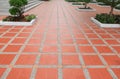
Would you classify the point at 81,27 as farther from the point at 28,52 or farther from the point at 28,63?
the point at 28,63

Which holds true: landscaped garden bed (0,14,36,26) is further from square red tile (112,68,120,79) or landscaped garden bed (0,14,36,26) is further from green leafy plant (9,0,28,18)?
square red tile (112,68,120,79)

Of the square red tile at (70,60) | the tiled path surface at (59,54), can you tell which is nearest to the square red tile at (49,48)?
the tiled path surface at (59,54)

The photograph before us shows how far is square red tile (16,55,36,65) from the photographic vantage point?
406 centimetres

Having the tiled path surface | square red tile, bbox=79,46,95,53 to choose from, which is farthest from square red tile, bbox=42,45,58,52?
square red tile, bbox=79,46,95,53

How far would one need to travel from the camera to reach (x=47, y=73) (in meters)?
3.61

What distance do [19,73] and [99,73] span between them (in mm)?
1781

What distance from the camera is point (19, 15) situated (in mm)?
8562

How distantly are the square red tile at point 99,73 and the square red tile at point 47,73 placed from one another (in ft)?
2.64

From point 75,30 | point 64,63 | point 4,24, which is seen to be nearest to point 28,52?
point 64,63

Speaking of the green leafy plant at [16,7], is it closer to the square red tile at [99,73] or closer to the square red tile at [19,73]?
the square red tile at [19,73]

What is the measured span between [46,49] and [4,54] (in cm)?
122

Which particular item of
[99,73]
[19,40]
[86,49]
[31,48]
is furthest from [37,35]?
[99,73]

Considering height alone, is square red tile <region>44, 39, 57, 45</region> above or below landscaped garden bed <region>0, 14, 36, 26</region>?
below

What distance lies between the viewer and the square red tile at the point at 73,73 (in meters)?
3.48
